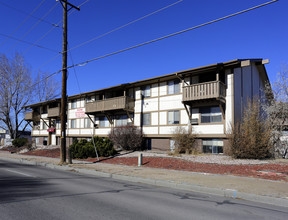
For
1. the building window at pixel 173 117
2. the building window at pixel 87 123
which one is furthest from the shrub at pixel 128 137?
the building window at pixel 87 123

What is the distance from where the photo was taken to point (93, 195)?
7.00 m

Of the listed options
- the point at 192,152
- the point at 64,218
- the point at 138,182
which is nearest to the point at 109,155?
the point at 192,152

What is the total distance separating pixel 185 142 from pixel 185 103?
331cm

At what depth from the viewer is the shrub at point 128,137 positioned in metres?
21.4

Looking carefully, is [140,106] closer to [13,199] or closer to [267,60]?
[267,60]

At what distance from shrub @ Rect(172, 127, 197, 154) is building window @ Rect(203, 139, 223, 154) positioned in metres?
0.90

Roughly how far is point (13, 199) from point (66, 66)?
456 inches

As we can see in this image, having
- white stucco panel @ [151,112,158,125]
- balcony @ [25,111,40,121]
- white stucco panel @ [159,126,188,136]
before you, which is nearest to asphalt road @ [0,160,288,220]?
white stucco panel @ [159,126,188,136]

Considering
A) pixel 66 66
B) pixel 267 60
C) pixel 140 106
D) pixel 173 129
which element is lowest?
pixel 173 129

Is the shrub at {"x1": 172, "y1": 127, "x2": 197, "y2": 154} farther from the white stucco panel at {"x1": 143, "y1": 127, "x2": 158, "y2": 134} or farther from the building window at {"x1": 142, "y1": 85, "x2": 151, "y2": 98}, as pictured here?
the building window at {"x1": 142, "y1": 85, "x2": 151, "y2": 98}

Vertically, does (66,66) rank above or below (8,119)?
above

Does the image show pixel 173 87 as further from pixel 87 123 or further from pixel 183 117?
pixel 87 123

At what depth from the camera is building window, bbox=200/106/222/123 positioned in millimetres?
18542

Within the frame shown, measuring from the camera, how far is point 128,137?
21531mm
